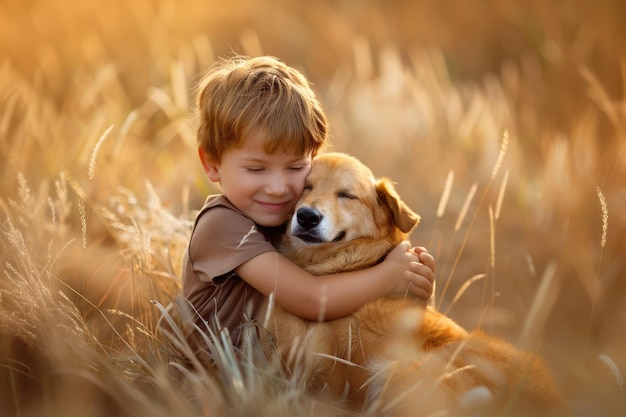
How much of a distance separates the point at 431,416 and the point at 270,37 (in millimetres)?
7026

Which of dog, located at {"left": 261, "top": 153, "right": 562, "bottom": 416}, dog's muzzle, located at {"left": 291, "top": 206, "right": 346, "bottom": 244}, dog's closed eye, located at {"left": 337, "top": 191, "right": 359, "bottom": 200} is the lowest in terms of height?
dog, located at {"left": 261, "top": 153, "right": 562, "bottom": 416}

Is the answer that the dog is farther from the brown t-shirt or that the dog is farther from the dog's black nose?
the brown t-shirt

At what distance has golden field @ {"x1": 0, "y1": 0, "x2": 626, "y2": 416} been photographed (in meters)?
2.83

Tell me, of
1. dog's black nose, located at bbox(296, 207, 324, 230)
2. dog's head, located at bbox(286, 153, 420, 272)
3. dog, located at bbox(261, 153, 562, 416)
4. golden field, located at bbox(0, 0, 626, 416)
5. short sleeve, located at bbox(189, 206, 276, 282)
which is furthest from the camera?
dog's head, located at bbox(286, 153, 420, 272)

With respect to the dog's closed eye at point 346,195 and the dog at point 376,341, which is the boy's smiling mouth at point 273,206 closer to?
the dog at point 376,341

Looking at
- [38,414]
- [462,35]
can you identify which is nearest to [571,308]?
[38,414]

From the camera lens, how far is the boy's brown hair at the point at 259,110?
126 inches

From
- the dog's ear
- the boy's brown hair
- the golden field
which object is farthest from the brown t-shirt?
the dog's ear

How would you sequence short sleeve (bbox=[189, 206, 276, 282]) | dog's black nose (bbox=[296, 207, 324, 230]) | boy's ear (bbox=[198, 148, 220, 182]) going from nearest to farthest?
short sleeve (bbox=[189, 206, 276, 282]), dog's black nose (bbox=[296, 207, 324, 230]), boy's ear (bbox=[198, 148, 220, 182])

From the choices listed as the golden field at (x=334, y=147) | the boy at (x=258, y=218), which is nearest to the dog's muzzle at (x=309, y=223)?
the boy at (x=258, y=218)

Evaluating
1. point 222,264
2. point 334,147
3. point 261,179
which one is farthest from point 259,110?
point 334,147

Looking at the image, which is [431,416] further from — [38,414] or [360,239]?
[38,414]

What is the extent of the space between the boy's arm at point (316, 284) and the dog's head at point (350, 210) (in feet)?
0.59

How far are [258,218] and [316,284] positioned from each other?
1.57 ft
